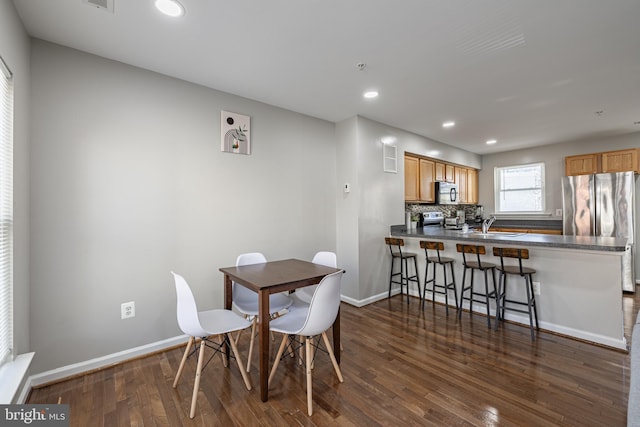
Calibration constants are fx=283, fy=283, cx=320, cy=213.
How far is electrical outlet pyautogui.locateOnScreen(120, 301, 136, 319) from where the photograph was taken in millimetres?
2395

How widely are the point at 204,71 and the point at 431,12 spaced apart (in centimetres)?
193

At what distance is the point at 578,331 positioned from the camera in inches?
109

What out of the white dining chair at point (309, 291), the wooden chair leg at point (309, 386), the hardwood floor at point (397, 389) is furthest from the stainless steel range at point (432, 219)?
the wooden chair leg at point (309, 386)

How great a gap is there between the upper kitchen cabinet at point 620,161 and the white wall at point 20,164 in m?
7.25

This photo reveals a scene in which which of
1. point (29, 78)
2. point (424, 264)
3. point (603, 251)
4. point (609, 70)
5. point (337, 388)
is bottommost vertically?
point (337, 388)

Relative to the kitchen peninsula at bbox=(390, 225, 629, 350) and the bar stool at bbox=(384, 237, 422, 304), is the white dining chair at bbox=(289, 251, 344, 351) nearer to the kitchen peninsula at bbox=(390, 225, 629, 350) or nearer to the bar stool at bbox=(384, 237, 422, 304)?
the bar stool at bbox=(384, 237, 422, 304)

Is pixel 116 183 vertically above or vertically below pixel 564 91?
below

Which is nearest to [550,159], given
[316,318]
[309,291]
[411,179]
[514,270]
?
[411,179]

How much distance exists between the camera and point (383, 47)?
2232 mm

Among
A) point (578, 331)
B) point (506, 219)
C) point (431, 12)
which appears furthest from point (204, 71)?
point (506, 219)

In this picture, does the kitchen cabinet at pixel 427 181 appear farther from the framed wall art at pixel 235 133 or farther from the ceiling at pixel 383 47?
the framed wall art at pixel 235 133

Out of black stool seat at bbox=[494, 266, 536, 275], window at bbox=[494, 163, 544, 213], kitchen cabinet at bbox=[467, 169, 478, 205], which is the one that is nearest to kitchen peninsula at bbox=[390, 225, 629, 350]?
black stool seat at bbox=[494, 266, 536, 275]

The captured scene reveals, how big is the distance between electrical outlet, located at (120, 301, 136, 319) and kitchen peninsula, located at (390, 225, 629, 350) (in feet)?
11.6

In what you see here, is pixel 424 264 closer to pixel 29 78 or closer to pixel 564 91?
pixel 564 91
